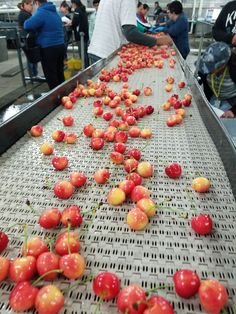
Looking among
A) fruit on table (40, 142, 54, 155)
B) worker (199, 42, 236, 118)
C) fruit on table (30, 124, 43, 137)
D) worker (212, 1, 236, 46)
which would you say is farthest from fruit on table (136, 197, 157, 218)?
worker (212, 1, 236, 46)

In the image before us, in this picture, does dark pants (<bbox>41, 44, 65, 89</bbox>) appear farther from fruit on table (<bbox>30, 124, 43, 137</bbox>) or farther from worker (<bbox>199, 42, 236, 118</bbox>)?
fruit on table (<bbox>30, 124, 43, 137</bbox>)

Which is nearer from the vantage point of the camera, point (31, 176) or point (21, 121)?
point (31, 176)

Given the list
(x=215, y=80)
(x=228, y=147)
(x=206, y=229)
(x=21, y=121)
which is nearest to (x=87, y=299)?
(x=206, y=229)

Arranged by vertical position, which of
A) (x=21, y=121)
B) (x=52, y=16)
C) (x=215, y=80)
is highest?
(x=52, y=16)

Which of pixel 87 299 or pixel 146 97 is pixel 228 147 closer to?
pixel 87 299

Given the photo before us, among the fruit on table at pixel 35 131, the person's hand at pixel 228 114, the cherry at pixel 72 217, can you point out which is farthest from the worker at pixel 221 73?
the cherry at pixel 72 217

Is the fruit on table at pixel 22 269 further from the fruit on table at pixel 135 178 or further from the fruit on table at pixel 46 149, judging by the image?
the fruit on table at pixel 46 149

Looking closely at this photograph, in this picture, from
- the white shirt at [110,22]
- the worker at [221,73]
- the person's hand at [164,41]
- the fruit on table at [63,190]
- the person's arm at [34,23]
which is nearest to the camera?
the fruit on table at [63,190]

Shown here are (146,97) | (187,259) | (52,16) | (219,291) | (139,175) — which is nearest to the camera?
(219,291)
